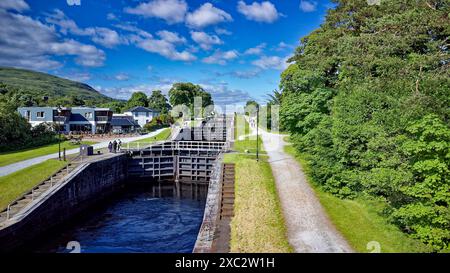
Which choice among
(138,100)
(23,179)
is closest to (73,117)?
(23,179)

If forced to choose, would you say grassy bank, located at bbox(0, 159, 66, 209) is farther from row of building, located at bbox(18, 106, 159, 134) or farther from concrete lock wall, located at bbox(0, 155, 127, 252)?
row of building, located at bbox(18, 106, 159, 134)

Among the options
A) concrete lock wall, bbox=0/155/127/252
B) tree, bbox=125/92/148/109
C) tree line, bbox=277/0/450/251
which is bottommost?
concrete lock wall, bbox=0/155/127/252

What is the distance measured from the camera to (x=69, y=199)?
25.1 meters

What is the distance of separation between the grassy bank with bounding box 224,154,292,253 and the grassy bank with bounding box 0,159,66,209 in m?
14.9

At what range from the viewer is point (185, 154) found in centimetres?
4044

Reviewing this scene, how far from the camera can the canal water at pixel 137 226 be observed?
67.5 feet

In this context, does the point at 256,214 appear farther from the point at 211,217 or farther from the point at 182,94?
the point at 182,94

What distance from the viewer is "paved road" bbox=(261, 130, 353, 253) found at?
1429 centimetres

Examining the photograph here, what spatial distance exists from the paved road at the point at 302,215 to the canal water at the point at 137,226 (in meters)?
6.90

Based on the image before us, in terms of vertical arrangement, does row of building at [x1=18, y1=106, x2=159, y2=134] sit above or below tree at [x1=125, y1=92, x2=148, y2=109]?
below

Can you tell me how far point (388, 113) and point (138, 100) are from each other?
347 ft

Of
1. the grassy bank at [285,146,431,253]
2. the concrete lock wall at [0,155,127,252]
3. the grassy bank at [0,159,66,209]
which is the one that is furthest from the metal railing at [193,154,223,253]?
the grassy bank at [0,159,66,209]

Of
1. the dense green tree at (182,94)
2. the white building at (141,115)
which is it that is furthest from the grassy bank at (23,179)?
the dense green tree at (182,94)

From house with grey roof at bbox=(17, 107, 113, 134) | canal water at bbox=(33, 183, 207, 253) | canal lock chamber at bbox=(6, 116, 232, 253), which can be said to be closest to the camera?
canal water at bbox=(33, 183, 207, 253)
